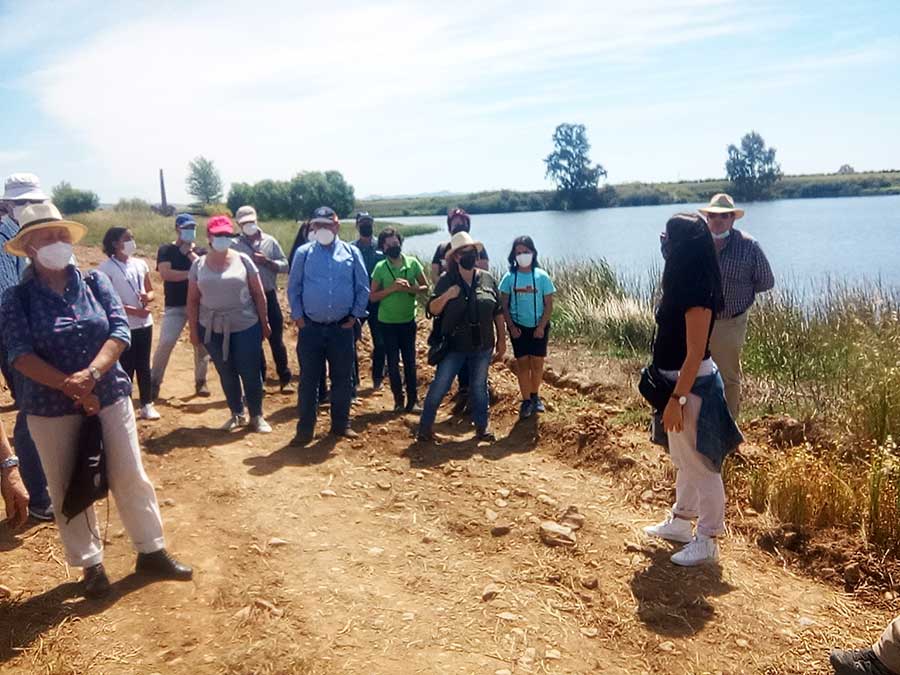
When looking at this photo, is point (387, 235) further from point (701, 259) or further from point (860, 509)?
point (860, 509)

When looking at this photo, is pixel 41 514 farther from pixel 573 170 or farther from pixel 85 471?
pixel 573 170

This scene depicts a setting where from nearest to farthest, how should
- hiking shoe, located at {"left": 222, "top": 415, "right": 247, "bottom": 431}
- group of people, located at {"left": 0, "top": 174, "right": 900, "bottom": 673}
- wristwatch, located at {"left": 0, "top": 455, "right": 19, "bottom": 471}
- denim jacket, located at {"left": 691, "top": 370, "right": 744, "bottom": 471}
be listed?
wristwatch, located at {"left": 0, "top": 455, "right": 19, "bottom": 471}, group of people, located at {"left": 0, "top": 174, "right": 900, "bottom": 673}, denim jacket, located at {"left": 691, "top": 370, "right": 744, "bottom": 471}, hiking shoe, located at {"left": 222, "top": 415, "right": 247, "bottom": 431}

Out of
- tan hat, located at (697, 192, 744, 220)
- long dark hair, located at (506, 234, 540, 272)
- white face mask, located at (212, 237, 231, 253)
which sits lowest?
long dark hair, located at (506, 234, 540, 272)

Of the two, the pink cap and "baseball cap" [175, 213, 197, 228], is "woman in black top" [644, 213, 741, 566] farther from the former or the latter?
"baseball cap" [175, 213, 197, 228]

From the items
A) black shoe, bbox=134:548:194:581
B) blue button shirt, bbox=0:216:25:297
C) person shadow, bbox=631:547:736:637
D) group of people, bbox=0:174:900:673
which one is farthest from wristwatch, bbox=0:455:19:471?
person shadow, bbox=631:547:736:637

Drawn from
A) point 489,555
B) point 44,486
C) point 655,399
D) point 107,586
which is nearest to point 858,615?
point 655,399

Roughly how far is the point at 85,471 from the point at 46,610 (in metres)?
0.73

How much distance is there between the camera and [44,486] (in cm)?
442

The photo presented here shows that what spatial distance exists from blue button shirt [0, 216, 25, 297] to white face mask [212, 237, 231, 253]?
1318 millimetres

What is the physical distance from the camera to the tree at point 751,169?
66.9 meters

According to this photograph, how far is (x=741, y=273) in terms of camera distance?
16.8 ft

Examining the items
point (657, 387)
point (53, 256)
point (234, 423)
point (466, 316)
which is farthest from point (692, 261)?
point (234, 423)

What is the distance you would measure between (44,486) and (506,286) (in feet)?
12.4

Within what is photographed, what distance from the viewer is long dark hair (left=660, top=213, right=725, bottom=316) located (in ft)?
11.6
